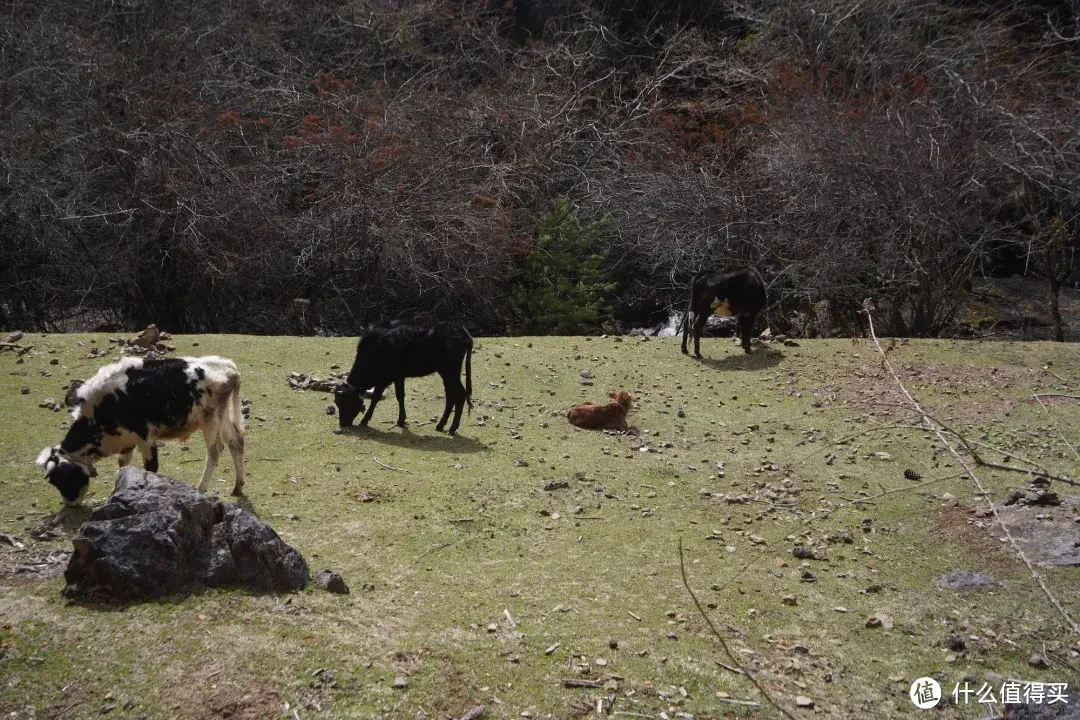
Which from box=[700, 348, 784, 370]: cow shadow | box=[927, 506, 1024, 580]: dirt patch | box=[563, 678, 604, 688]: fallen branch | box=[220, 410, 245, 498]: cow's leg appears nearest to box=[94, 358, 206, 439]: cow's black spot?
box=[220, 410, 245, 498]: cow's leg

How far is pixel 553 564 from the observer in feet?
22.3

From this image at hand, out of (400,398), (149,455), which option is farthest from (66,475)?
(400,398)

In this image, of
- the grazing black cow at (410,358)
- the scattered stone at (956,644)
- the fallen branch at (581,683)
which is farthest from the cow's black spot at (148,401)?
the scattered stone at (956,644)

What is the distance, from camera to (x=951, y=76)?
19375 millimetres

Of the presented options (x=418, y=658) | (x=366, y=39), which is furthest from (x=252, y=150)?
(x=418, y=658)

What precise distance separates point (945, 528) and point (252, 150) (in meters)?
15.4

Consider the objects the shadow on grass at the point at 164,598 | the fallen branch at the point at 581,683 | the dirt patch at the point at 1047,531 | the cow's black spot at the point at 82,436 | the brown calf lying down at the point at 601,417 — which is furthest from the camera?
the brown calf lying down at the point at 601,417

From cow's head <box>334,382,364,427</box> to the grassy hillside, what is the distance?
0.84 ft

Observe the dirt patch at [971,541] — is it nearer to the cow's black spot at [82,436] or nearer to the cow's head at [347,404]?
the cow's head at [347,404]

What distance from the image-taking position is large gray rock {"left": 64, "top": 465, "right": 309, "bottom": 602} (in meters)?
5.24

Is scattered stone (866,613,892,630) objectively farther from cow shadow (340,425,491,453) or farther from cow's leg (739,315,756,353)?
cow's leg (739,315,756,353)

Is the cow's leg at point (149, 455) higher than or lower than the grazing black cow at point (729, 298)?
lower

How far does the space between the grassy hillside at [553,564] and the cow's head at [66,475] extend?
9.1 inches

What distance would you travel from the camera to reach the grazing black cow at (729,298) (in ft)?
46.2
